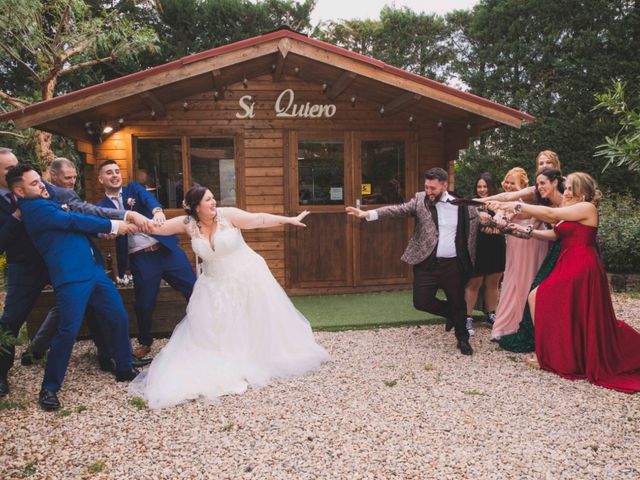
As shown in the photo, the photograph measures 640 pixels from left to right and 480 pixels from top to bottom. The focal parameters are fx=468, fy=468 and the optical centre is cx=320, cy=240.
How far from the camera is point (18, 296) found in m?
4.03

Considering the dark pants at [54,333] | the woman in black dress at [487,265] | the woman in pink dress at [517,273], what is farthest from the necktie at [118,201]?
the woman in pink dress at [517,273]

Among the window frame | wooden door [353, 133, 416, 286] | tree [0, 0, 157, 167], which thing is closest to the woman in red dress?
wooden door [353, 133, 416, 286]

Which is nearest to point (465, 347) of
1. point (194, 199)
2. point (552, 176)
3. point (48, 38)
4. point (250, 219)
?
point (552, 176)

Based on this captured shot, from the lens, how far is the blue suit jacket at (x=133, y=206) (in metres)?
4.72

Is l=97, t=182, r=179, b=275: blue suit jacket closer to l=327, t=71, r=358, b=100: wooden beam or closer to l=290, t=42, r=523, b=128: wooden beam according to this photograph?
l=290, t=42, r=523, b=128: wooden beam

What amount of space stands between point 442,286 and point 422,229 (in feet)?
2.05

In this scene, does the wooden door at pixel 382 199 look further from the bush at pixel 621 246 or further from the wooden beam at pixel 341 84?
the bush at pixel 621 246

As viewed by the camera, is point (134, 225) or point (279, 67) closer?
point (134, 225)

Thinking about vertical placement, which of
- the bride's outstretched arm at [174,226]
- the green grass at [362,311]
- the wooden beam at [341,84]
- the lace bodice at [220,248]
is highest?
the wooden beam at [341,84]

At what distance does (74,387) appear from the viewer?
164 inches

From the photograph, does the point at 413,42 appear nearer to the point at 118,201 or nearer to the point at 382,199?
the point at 382,199

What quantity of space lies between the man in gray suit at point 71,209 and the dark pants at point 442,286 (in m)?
2.72

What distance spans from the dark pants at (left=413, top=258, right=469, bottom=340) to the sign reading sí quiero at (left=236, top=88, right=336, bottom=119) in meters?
3.56

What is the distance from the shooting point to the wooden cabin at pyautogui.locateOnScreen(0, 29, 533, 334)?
7.07m
